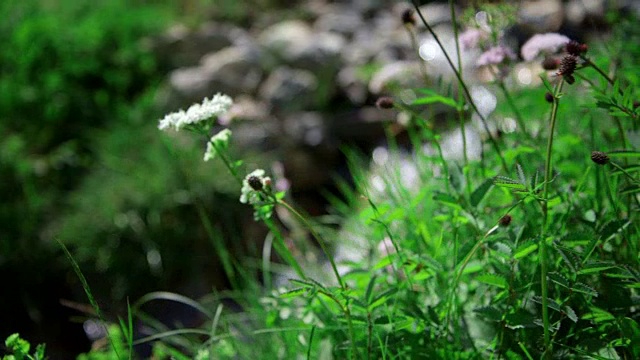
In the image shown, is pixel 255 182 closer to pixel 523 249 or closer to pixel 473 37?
pixel 523 249

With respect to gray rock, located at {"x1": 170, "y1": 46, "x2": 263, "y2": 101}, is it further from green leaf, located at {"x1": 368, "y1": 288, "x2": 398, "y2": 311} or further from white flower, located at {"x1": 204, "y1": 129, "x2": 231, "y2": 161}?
green leaf, located at {"x1": 368, "y1": 288, "x2": 398, "y2": 311}

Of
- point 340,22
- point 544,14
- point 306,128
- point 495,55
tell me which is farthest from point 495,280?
point 544,14

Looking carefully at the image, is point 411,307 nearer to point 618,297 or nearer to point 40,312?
point 618,297

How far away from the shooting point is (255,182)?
106 centimetres

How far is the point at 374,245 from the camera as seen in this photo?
5.71 feet

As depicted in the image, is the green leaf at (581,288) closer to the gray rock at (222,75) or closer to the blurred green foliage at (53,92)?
the blurred green foliage at (53,92)

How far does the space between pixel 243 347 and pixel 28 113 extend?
2835mm

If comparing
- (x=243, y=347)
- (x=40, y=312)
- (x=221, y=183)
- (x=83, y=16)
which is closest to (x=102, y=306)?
(x=40, y=312)

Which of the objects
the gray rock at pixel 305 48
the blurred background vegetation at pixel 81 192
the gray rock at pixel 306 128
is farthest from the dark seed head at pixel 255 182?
the gray rock at pixel 305 48

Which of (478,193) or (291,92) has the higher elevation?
(478,193)

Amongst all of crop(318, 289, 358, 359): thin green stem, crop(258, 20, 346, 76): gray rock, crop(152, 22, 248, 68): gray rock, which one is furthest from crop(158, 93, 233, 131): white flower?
crop(152, 22, 248, 68): gray rock

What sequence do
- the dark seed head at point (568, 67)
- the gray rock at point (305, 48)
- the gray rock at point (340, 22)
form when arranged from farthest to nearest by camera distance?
the gray rock at point (340, 22) < the gray rock at point (305, 48) < the dark seed head at point (568, 67)

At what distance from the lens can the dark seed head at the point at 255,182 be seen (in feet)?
3.48

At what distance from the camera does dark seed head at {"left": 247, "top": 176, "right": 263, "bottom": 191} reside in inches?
41.8
